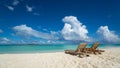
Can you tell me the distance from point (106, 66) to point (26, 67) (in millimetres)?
4442

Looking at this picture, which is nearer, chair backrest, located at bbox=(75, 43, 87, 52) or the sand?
the sand

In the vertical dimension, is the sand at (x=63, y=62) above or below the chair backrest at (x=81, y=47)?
below

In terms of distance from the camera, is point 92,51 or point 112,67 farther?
point 92,51

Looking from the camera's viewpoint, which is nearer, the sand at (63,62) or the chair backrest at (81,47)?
the sand at (63,62)

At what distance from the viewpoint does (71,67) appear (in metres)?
6.97

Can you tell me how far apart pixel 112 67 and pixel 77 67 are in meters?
1.82

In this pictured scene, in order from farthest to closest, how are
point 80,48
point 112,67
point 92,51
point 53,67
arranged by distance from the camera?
1. point 92,51
2. point 80,48
3. point 53,67
4. point 112,67

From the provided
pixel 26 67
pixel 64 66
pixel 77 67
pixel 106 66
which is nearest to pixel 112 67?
pixel 106 66

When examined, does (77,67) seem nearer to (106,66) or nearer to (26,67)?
(106,66)

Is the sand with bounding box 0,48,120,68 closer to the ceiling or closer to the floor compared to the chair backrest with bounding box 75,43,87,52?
closer to the floor

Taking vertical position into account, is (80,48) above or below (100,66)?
above

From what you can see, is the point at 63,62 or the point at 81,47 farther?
the point at 81,47

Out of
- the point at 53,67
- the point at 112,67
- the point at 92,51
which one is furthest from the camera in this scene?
the point at 92,51

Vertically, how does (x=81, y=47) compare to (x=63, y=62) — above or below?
above
